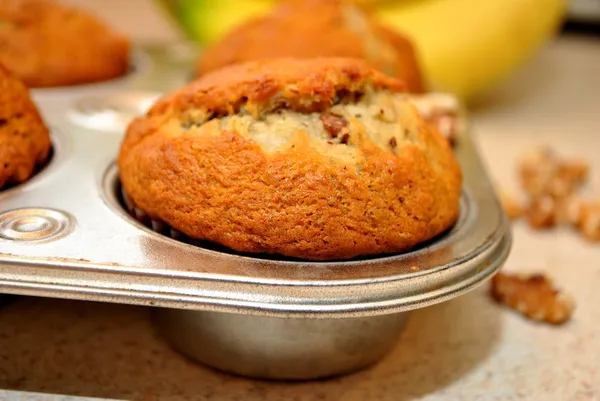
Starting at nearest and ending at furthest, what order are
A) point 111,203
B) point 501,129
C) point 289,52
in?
1. point 111,203
2. point 289,52
3. point 501,129

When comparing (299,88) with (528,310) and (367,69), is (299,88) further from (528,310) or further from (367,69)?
(528,310)

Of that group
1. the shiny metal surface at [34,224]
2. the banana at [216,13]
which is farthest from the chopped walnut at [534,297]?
the banana at [216,13]

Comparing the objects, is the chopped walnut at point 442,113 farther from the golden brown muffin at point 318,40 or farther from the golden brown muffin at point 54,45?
the golden brown muffin at point 54,45

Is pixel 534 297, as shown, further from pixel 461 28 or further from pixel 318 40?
pixel 461 28

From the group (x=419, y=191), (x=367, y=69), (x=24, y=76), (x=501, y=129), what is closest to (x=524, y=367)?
(x=419, y=191)

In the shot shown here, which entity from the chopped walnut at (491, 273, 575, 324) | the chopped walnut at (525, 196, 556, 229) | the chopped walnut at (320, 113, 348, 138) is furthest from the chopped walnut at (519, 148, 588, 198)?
the chopped walnut at (320, 113, 348, 138)

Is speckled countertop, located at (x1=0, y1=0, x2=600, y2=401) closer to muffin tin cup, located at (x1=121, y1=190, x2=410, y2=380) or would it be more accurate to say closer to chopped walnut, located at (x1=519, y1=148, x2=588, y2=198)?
muffin tin cup, located at (x1=121, y1=190, x2=410, y2=380)

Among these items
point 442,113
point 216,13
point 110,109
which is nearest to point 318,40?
point 442,113
